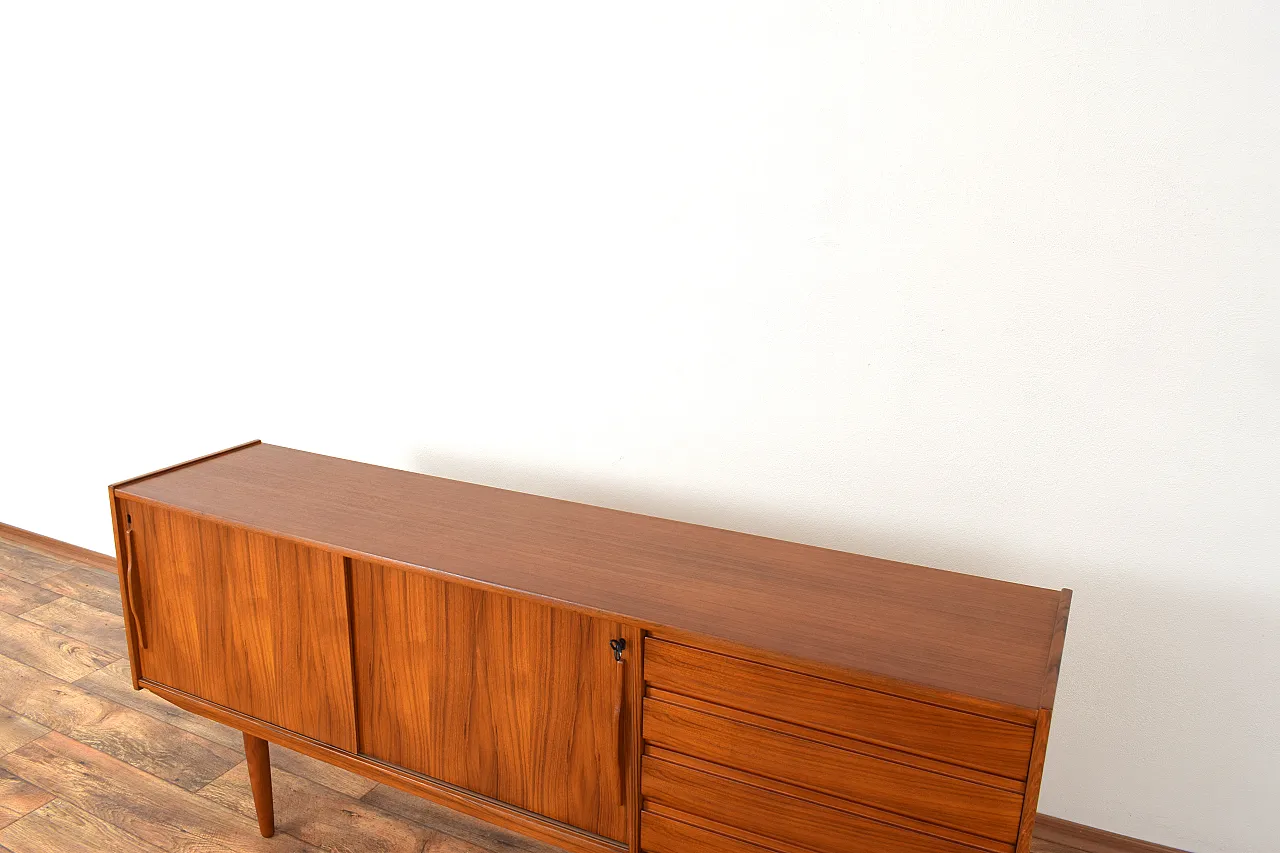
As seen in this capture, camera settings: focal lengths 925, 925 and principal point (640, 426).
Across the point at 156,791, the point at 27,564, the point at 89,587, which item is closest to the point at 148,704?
the point at 156,791

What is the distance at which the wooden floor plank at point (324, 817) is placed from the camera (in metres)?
1.90

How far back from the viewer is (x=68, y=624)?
8.98ft

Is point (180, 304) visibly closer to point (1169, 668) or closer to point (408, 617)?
point (408, 617)

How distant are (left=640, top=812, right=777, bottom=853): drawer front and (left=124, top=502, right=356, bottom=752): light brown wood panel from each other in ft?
1.94

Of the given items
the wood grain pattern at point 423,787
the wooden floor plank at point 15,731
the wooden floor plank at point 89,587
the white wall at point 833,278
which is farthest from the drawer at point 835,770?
the wooden floor plank at point 89,587

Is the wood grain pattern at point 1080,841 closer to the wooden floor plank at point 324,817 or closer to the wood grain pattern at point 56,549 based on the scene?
the wooden floor plank at point 324,817

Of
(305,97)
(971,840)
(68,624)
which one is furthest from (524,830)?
(68,624)

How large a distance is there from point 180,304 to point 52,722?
1.13m

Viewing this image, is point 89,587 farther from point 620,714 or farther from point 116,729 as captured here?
point 620,714

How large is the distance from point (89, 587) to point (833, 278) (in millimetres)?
2574

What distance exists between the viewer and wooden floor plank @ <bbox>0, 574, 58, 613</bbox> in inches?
112

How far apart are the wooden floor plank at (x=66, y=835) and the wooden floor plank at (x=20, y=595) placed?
1.09 meters

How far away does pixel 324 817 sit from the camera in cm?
198

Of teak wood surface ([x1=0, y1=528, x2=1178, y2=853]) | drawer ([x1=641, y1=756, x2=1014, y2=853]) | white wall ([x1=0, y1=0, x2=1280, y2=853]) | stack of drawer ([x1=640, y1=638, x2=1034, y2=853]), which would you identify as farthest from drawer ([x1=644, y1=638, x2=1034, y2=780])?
white wall ([x1=0, y1=0, x2=1280, y2=853])
